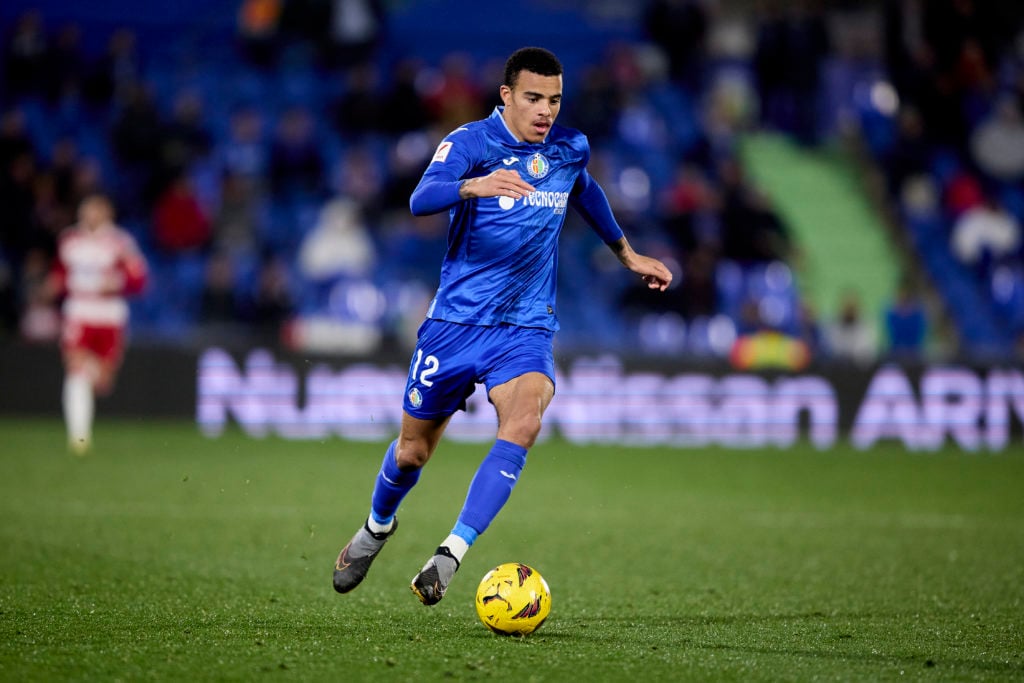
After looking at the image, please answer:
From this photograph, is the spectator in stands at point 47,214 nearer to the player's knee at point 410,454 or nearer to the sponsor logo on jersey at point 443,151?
the player's knee at point 410,454

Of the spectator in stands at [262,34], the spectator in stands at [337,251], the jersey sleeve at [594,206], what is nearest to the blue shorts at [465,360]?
the jersey sleeve at [594,206]

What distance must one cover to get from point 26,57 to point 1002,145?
1370cm

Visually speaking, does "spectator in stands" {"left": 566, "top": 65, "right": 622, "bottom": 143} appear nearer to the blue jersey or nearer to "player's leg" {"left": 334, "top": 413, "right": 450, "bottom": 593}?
the blue jersey


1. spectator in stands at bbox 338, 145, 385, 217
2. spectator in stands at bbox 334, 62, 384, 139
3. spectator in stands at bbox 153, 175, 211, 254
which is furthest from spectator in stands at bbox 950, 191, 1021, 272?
spectator in stands at bbox 153, 175, 211, 254

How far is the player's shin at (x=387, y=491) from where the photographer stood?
596 centimetres

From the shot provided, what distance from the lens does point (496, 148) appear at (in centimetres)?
573

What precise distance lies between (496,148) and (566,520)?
399cm

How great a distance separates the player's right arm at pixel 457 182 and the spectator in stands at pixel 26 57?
1363cm

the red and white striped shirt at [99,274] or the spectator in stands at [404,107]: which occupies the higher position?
the spectator in stands at [404,107]

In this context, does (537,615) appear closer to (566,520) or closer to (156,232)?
(566,520)

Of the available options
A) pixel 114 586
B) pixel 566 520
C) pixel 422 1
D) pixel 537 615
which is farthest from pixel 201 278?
pixel 537 615

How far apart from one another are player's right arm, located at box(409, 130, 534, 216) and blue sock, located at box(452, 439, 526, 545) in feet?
3.25

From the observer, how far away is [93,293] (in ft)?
41.0

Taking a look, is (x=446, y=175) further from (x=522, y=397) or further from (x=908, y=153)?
(x=908, y=153)
